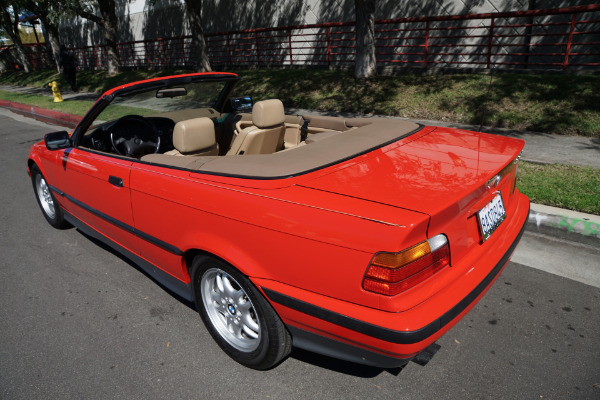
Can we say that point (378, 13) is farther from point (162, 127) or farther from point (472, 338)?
point (472, 338)

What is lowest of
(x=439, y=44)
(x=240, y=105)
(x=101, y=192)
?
(x=101, y=192)

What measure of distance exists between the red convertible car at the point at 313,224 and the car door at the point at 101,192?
0.06 ft

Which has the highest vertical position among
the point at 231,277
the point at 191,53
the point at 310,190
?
the point at 191,53

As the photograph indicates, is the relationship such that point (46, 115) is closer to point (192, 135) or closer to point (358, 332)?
point (192, 135)

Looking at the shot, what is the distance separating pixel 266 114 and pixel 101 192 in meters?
1.39

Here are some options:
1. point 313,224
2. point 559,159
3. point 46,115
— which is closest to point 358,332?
point 313,224

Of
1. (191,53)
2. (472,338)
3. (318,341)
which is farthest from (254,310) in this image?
(191,53)

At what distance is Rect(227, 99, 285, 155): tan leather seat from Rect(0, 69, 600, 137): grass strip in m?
5.29

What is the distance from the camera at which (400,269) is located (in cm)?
176

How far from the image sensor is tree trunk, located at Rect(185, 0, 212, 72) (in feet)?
46.8

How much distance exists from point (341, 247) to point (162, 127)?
232 cm

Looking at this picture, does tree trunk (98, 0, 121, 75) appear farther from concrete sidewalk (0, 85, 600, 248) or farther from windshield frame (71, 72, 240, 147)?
windshield frame (71, 72, 240, 147)

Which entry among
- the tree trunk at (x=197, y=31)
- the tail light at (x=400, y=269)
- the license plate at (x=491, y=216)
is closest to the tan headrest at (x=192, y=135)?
the tail light at (x=400, y=269)

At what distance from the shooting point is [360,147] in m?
2.61
